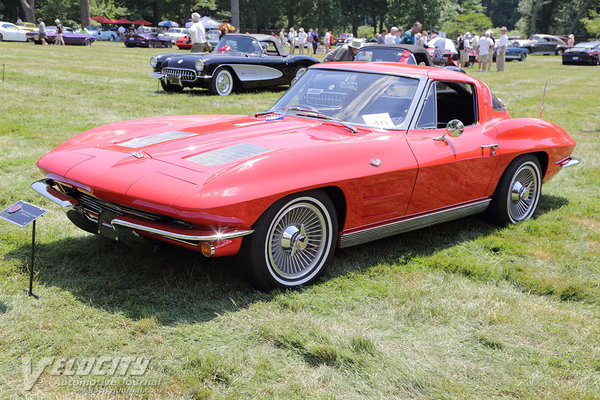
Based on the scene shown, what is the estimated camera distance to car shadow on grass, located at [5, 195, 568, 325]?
343cm

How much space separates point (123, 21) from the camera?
2381 inches

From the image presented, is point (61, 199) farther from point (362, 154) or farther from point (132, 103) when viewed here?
point (132, 103)

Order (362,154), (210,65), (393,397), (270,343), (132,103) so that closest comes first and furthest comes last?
1. (393,397)
2. (270,343)
3. (362,154)
4. (132,103)
5. (210,65)

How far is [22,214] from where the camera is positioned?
3338mm

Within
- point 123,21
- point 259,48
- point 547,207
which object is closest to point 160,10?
point 123,21

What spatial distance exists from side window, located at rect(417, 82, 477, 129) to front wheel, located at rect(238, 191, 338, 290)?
1.24 m

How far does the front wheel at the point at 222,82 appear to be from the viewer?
1279 cm

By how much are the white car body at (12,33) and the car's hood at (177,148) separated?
106ft

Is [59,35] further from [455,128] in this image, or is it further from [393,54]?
[455,128]

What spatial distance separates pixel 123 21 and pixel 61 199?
6147 cm

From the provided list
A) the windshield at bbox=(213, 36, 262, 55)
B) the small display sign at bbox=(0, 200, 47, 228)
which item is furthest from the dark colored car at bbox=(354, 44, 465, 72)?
the small display sign at bbox=(0, 200, 47, 228)

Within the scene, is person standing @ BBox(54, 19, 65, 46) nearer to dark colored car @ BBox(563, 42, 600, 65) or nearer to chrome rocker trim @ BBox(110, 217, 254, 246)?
dark colored car @ BBox(563, 42, 600, 65)

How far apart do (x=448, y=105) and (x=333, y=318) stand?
2384 millimetres

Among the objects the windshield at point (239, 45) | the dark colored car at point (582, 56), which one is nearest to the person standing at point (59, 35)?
the windshield at point (239, 45)
